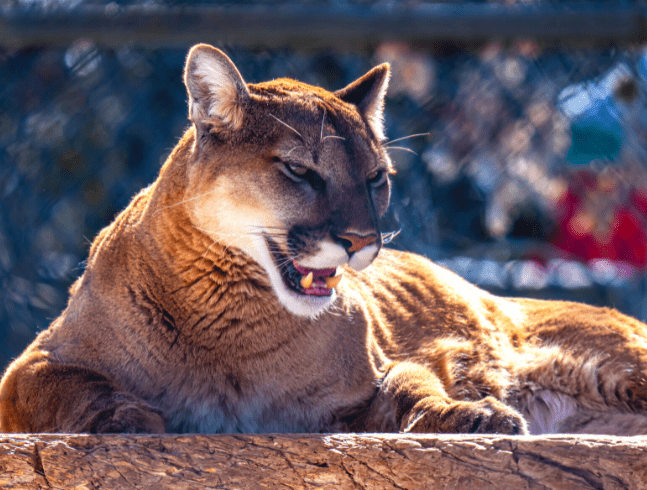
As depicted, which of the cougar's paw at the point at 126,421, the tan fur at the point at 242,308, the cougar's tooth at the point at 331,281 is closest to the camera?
the cougar's paw at the point at 126,421

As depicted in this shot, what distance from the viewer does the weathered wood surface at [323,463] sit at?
1461 mm

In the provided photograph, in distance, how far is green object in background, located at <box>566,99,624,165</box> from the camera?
392 centimetres

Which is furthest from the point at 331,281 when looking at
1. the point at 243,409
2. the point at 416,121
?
the point at 416,121

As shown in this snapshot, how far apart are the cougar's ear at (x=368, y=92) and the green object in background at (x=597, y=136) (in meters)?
1.83

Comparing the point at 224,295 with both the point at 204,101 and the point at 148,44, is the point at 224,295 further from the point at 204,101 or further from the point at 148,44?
the point at 148,44

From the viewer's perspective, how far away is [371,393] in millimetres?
2264

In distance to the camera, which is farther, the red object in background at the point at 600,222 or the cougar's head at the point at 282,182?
the red object in background at the point at 600,222

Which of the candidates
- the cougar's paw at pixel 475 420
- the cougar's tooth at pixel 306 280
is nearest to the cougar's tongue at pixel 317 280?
the cougar's tooth at pixel 306 280

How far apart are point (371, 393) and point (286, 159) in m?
0.78

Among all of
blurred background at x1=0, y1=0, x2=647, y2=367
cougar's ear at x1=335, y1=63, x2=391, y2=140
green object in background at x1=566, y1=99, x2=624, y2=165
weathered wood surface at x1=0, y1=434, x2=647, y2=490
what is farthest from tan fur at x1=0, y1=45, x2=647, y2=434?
green object in background at x1=566, y1=99, x2=624, y2=165

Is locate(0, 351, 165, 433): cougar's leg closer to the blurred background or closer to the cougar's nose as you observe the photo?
the cougar's nose

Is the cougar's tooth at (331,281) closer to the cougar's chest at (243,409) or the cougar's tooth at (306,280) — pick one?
the cougar's tooth at (306,280)

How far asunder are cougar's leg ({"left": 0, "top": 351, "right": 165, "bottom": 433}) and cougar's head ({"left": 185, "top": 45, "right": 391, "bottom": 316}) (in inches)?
20.3

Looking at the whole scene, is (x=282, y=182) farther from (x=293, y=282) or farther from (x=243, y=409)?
(x=243, y=409)
